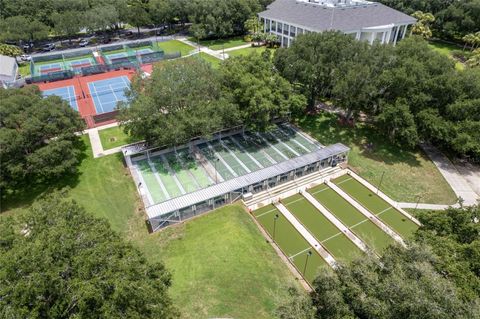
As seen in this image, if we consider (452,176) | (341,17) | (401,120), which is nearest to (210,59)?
(341,17)

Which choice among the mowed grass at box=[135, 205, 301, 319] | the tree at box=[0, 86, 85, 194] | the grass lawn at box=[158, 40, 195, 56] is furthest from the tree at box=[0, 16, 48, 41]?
the mowed grass at box=[135, 205, 301, 319]

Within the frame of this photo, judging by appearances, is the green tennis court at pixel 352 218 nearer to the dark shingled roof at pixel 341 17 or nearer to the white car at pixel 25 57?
the dark shingled roof at pixel 341 17

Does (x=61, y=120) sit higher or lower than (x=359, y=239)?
higher

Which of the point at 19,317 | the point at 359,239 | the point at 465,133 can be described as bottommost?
the point at 359,239

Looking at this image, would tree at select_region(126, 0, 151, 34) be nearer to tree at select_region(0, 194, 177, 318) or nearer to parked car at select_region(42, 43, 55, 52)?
parked car at select_region(42, 43, 55, 52)

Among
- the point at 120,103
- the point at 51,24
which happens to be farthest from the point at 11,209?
the point at 51,24

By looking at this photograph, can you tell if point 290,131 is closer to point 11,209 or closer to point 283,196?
point 283,196
